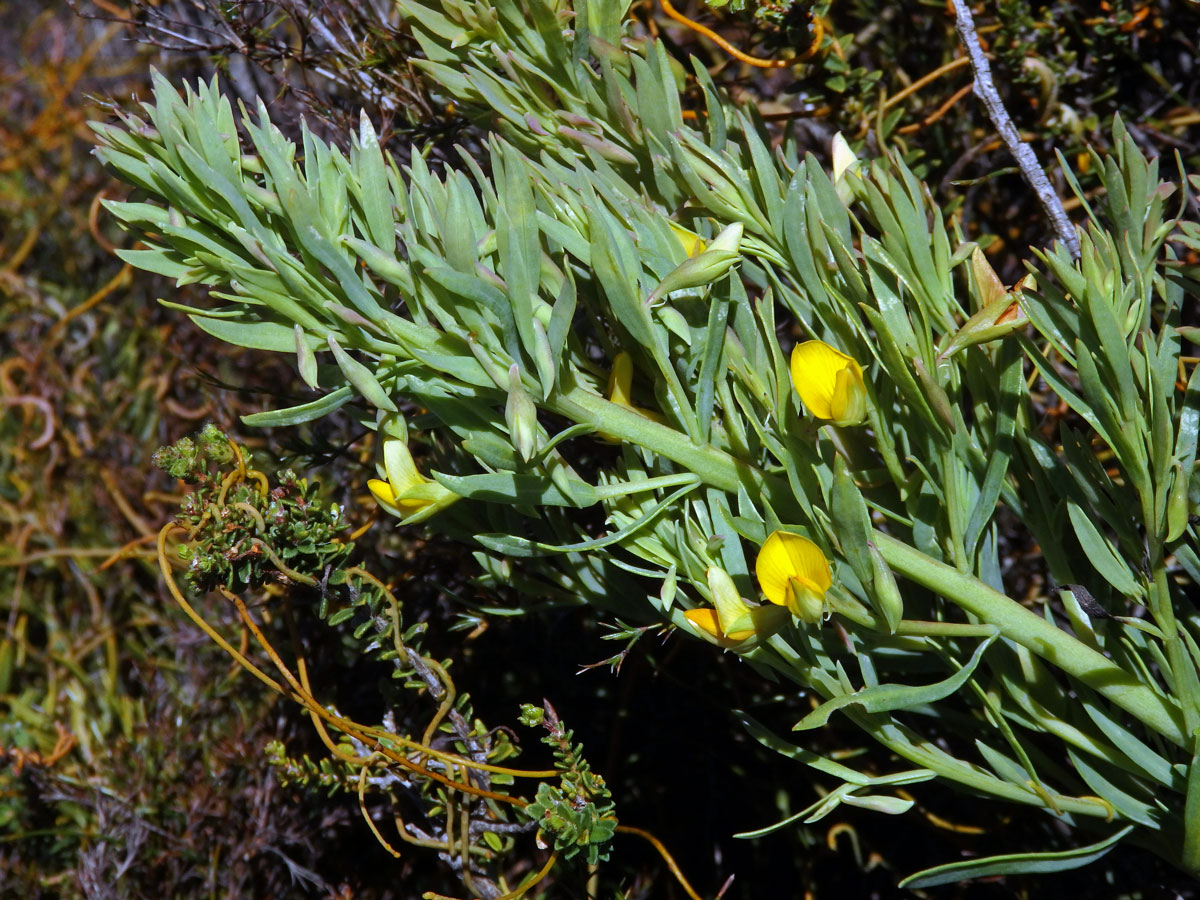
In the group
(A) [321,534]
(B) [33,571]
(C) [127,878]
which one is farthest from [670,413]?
(B) [33,571]

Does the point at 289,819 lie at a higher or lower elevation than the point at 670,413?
lower

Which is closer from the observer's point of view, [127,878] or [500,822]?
[500,822]

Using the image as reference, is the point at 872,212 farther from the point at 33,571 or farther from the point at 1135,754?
the point at 33,571

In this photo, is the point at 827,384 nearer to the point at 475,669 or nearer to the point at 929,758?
the point at 929,758

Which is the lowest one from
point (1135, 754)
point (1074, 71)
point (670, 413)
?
point (1135, 754)

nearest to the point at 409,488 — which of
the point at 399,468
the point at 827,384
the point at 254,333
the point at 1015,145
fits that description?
the point at 399,468

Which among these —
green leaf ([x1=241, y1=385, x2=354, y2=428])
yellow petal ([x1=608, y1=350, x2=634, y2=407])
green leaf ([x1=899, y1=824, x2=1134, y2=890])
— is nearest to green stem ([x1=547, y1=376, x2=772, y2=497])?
yellow petal ([x1=608, y1=350, x2=634, y2=407])

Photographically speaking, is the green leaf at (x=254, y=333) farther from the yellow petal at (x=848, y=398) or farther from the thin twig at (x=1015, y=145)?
the thin twig at (x=1015, y=145)
